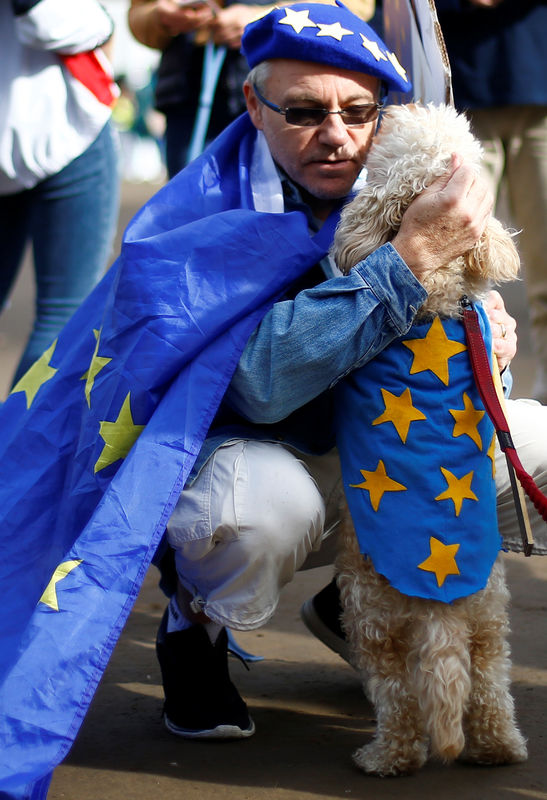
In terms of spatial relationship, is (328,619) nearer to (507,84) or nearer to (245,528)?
(245,528)

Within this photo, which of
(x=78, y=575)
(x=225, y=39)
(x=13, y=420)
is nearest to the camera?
(x=78, y=575)

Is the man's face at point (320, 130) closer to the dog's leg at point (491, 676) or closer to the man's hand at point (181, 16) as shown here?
the dog's leg at point (491, 676)

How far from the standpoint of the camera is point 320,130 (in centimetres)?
269

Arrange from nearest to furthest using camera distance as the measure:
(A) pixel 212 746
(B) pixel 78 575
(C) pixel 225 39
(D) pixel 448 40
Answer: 1. (B) pixel 78 575
2. (A) pixel 212 746
3. (C) pixel 225 39
4. (D) pixel 448 40

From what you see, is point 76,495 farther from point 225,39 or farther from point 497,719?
point 225,39

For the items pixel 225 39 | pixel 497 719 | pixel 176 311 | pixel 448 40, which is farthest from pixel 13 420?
pixel 448 40

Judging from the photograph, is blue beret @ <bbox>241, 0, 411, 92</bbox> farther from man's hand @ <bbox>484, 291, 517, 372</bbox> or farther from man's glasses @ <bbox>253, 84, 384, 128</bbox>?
man's hand @ <bbox>484, 291, 517, 372</bbox>

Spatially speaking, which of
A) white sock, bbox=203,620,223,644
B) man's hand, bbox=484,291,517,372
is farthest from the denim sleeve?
white sock, bbox=203,620,223,644

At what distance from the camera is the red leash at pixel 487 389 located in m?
2.31

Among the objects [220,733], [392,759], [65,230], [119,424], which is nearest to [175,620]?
[220,733]

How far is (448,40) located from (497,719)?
2.87m

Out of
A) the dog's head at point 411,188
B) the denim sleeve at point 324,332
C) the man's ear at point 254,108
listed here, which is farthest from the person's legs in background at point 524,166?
the denim sleeve at point 324,332

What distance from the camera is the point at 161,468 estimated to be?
2.45m

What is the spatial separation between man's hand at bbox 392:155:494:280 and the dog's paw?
3.19ft
